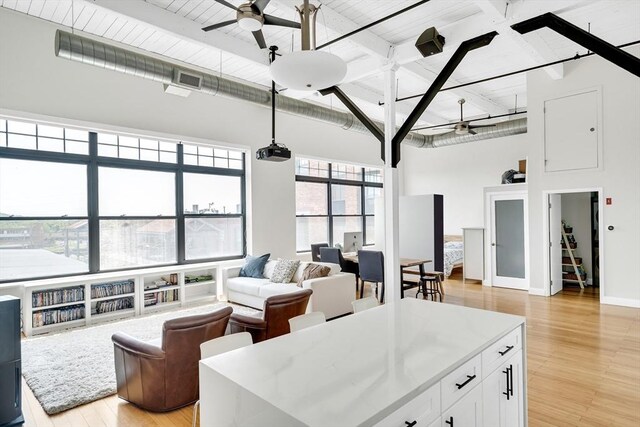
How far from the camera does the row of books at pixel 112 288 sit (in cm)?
554

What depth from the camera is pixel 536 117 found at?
6785mm

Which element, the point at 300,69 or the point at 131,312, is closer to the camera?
the point at 300,69

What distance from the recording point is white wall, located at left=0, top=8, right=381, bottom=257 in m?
5.04

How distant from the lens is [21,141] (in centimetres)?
527

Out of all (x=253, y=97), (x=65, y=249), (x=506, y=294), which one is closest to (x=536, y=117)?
(x=506, y=294)

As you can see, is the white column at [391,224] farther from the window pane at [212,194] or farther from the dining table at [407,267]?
the window pane at [212,194]

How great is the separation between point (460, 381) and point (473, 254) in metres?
7.07

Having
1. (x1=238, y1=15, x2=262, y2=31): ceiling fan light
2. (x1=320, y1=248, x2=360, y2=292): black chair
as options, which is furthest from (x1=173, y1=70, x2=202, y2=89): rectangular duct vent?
(x1=320, y1=248, x2=360, y2=292): black chair

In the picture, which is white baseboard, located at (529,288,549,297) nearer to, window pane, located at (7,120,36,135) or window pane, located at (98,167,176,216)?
window pane, located at (98,167,176,216)

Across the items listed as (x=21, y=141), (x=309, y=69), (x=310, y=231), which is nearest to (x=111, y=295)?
(x=21, y=141)

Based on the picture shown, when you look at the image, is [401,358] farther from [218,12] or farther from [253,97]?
[253,97]

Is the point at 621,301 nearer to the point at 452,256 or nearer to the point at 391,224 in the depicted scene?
the point at 452,256

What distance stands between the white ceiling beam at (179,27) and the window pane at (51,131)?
250 cm

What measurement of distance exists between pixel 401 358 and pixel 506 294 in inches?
244
